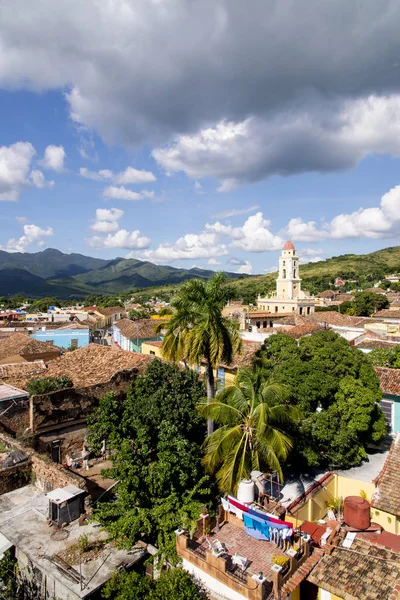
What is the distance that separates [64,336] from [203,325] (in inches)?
1327

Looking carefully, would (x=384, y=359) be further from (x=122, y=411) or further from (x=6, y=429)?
(x=6, y=429)

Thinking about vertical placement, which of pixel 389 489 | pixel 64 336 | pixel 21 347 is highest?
pixel 21 347

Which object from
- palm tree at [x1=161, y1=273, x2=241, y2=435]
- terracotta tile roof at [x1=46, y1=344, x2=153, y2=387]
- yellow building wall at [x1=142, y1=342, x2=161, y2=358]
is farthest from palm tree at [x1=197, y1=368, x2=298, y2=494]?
yellow building wall at [x1=142, y1=342, x2=161, y2=358]

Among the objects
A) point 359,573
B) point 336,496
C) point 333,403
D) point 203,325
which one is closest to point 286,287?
point 333,403

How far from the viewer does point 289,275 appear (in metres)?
64.2

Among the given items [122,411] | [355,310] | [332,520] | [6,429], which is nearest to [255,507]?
[332,520]

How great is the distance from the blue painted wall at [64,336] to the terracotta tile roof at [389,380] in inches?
1235

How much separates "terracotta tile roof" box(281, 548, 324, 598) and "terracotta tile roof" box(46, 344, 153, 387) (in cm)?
1218

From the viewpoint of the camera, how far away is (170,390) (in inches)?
646

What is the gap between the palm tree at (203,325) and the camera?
13.4 m

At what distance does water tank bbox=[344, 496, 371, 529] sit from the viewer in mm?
11328

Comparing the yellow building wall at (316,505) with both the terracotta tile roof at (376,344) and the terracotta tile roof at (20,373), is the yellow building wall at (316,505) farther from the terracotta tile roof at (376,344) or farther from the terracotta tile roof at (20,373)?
the terracotta tile roof at (20,373)

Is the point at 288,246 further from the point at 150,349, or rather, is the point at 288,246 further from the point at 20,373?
the point at 20,373

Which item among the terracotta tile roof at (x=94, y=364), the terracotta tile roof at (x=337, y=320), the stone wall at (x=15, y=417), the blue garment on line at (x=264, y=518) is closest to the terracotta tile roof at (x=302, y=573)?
the blue garment on line at (x=264, y=518)
